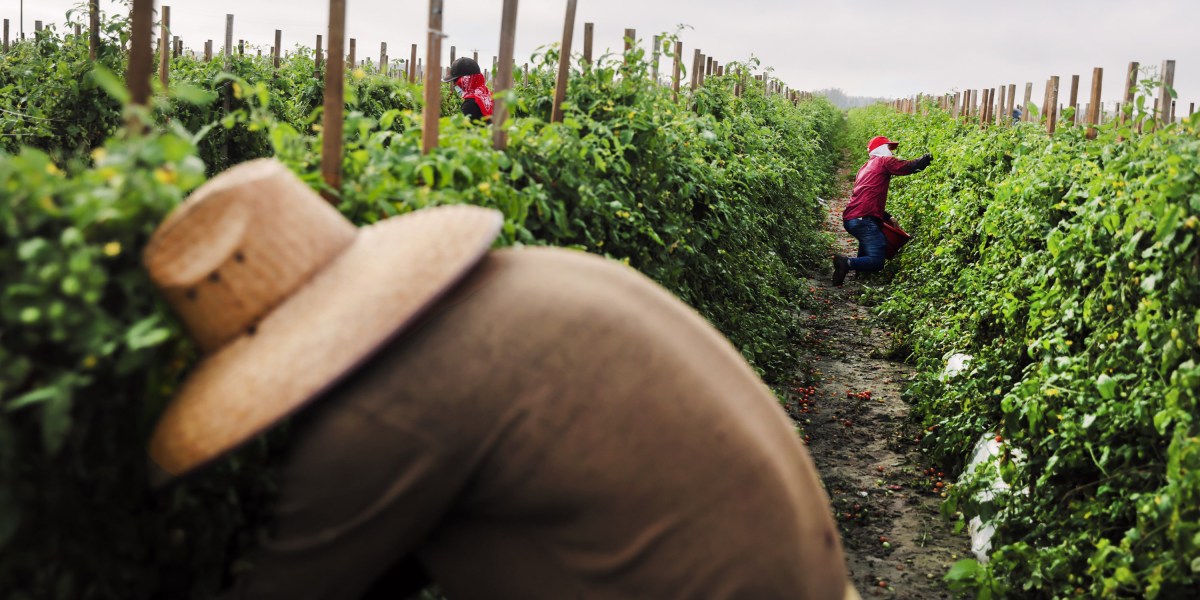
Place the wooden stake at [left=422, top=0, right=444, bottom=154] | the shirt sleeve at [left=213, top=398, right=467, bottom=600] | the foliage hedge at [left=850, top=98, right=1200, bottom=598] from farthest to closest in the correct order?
the foliage hedge at [left=850, top=98, right=1200, bottom=598]
the wooden stake at [left=422, top=0, right=444, bottom=154]
the shirt sleeve at [left=213, top=398, right=467, bottom=600]

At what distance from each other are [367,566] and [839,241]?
12.6 m

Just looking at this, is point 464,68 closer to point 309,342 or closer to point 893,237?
point 893,237

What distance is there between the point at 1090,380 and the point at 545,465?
111 inches

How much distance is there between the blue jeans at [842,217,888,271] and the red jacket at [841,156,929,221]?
0.07 m

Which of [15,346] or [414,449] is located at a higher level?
[15,346]

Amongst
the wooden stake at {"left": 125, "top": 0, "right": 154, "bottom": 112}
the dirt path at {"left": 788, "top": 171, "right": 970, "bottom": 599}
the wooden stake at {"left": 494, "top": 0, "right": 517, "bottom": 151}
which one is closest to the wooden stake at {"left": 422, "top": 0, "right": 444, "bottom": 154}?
the wooden stake at {"left": 494, "top": 0, "right": 517, "bottom": 151}

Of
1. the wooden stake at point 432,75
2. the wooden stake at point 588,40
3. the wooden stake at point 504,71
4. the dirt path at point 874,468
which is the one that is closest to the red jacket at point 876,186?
the dirt path at point 874,468

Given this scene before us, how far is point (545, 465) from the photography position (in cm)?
155

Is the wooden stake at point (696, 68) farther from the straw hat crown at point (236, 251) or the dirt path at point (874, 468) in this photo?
the straw hat crown at point (236, 251)

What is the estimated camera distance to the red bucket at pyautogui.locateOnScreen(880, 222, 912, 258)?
10445 mm

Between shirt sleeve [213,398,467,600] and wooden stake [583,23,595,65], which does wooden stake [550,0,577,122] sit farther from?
shirt sleeve [213,398,467,600]

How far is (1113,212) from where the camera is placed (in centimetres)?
375

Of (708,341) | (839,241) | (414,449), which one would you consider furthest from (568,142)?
(839,241)

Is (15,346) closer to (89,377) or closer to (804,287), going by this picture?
(89,377)
